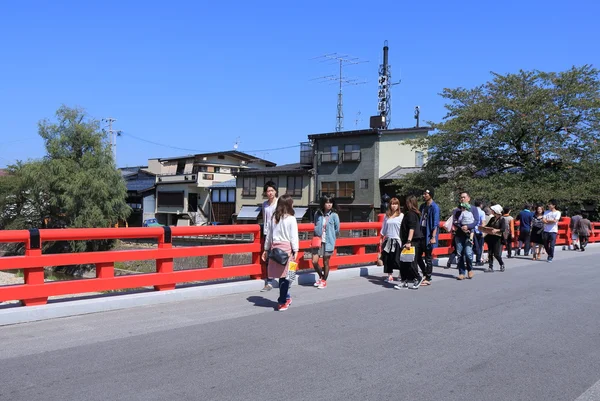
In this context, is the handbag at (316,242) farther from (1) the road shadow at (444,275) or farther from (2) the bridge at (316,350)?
(1) the road shadow at (444,275)

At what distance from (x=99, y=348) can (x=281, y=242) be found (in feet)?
9.39

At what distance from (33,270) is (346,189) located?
139 ft

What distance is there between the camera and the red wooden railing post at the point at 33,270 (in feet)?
21.8

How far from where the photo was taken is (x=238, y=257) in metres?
32.4

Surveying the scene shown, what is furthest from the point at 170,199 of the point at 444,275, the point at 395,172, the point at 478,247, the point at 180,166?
the point at 444,275

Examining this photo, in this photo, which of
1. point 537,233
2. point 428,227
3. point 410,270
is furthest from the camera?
point 537,233

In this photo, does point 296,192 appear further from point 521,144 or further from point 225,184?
point 521,144

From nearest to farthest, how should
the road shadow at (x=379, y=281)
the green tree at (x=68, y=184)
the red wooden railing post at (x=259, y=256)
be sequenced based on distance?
A: the red wooden railing post at (x=259, y=256) → the road shadow at (x=379, y=281) → the green tree at (x=68, y=184)

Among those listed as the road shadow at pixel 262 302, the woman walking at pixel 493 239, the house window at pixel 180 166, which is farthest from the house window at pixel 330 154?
the road shadow at pixel 262 302

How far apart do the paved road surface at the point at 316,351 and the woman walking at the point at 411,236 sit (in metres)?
1.09

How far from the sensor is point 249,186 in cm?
5372

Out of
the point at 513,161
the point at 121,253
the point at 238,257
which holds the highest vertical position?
the point at 513,161

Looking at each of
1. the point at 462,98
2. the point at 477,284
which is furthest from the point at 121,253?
the point at 462,98

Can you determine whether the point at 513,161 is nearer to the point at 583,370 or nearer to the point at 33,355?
the point at 583,370
